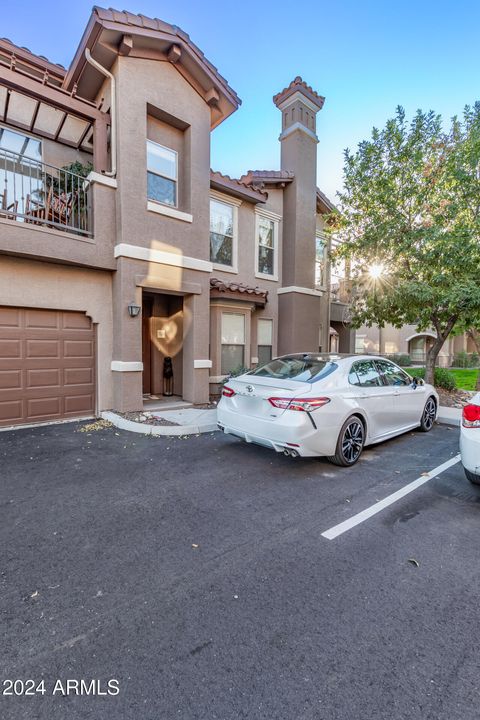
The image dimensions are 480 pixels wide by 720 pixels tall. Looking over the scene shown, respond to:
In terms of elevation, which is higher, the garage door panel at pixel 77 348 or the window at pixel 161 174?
the window at pixel 161 174

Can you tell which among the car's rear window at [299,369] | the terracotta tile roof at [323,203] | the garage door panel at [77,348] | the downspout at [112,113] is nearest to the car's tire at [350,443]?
the car's rear window at [299,369]

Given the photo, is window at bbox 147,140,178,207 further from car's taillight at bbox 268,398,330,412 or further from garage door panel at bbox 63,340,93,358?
car's taillight at bbox 268,398,330,412

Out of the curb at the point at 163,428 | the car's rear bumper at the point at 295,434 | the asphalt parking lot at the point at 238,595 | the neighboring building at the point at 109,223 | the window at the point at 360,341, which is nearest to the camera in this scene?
the asphalt parking lot at the point at 238,595

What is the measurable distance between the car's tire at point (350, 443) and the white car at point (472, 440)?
1.39m

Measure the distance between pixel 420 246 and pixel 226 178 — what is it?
579 cm

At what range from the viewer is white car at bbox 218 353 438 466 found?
4.58 metres

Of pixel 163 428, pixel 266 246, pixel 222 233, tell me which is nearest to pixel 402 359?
pixel 266 246

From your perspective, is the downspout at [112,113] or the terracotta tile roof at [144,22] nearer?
the terracotta tile roof at [144,22]

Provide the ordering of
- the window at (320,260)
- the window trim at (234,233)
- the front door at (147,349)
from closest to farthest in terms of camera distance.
→ the front door at (147,349) → the window trim at (234,233) → the window at (320,260)

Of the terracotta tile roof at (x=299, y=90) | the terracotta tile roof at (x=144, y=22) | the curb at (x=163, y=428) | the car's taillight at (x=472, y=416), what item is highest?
the terracotta tile roof at (x=299, y=90)

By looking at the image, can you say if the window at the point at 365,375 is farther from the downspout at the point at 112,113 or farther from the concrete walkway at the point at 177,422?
the downspout at the point at 112,113

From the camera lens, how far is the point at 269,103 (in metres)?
12.6

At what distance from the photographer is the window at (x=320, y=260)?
44.4 feet

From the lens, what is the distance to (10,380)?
22.3ft
